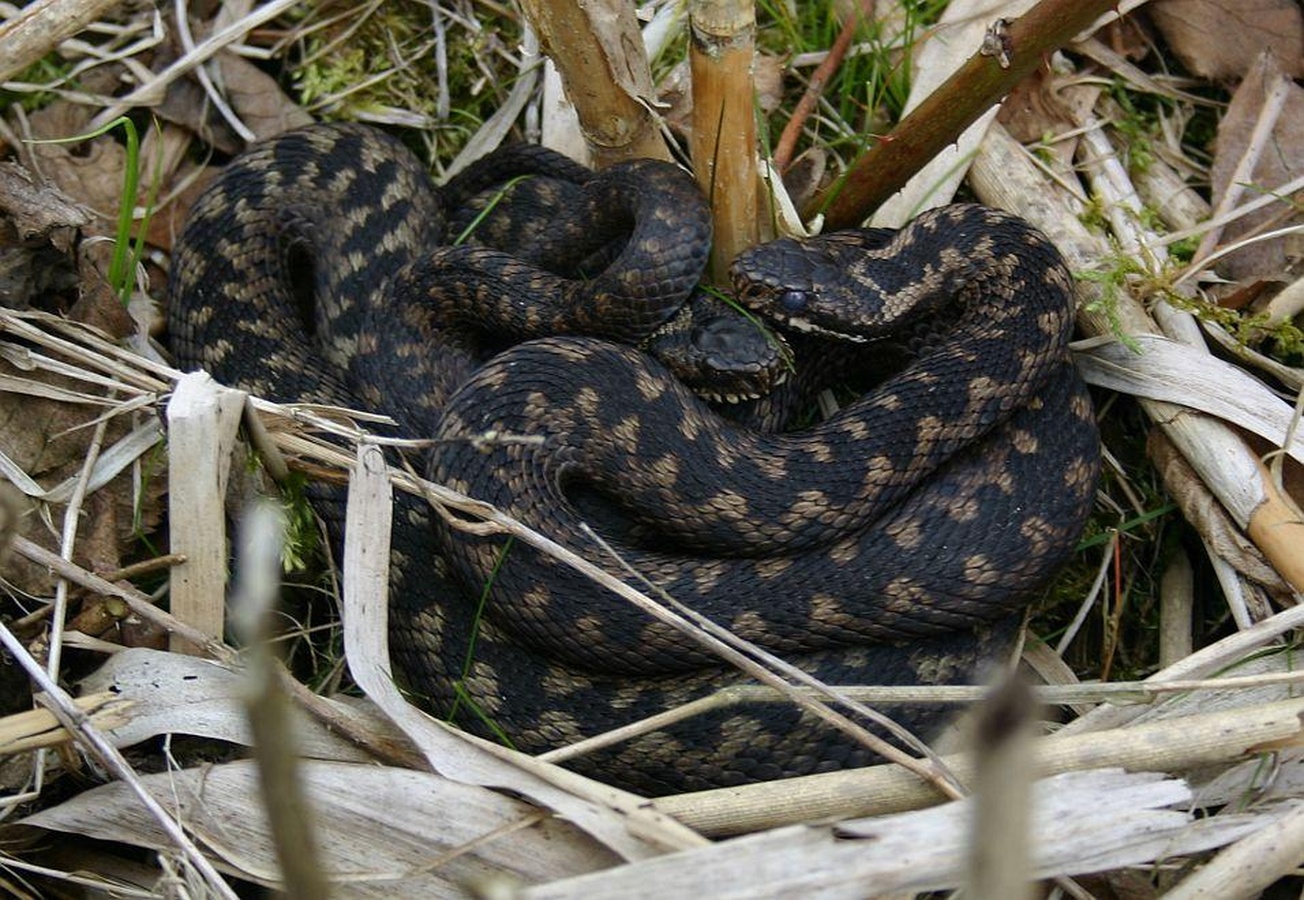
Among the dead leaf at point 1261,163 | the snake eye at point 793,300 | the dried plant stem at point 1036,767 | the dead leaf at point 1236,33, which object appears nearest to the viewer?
the dried plant stem at point 1036,767

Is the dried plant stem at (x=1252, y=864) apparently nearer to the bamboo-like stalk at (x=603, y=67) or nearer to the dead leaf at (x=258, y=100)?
the bamboo-like stalk at (x=603, y=67)

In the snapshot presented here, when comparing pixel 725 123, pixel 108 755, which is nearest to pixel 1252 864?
pixel 725 123

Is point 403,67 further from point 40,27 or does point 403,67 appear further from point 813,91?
point 813,91

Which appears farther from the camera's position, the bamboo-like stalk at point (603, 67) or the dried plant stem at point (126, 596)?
the bamboo-like stalk at point (603, 67)

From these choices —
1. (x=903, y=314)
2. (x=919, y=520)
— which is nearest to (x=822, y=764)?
(x=919, y=520)

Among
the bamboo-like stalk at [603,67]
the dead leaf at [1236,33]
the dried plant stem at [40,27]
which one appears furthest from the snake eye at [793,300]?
the dried plant stem at [40,27]

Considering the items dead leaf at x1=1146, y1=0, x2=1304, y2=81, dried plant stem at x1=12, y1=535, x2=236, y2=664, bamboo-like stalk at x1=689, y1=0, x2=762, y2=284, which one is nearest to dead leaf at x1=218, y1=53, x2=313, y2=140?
bamboo-like stalk at x1=689, y1=0, x2=762, y2=284
